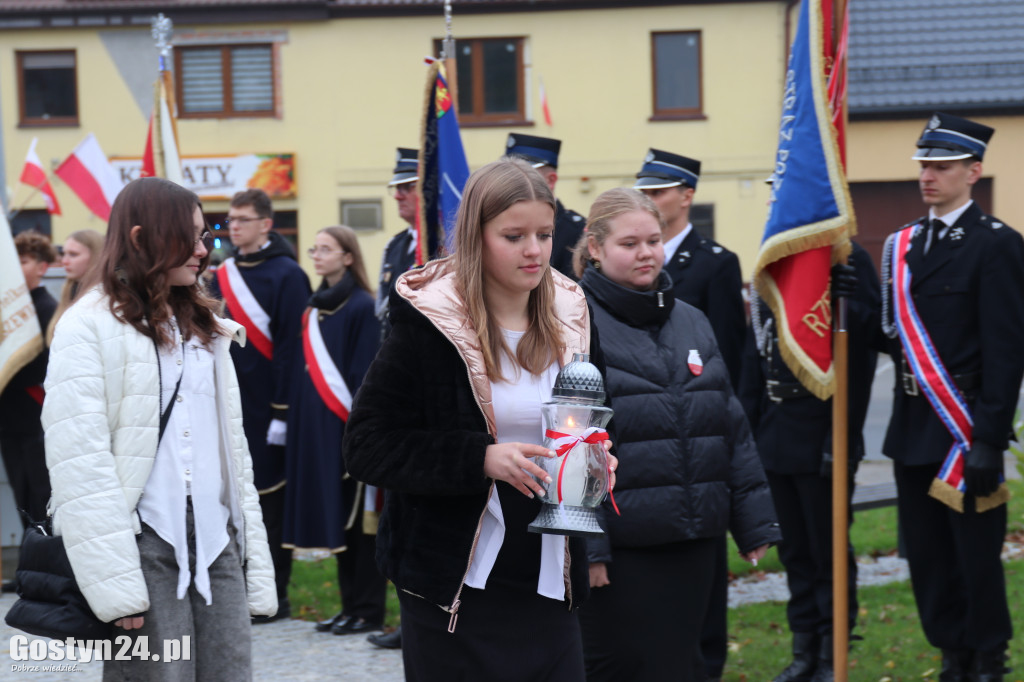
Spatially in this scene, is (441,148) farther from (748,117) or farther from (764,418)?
(748,117)

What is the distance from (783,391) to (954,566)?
1116mm

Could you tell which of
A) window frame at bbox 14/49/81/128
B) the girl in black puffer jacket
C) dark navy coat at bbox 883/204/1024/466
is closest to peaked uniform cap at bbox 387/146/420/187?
dark navy coat at bbox 883/204/1024/466

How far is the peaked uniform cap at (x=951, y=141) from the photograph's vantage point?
18.2 feet

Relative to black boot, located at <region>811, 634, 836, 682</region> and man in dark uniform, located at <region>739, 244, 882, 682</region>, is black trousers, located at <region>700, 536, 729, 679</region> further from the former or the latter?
black boot, located at <region>811, 634, 836, 682</region>

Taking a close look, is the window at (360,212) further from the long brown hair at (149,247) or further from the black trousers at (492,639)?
the black trousers at (492,639)

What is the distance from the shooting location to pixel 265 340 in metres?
7.62

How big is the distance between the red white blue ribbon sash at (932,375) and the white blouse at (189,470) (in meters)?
3.26

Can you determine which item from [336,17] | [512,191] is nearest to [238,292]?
[512,191]

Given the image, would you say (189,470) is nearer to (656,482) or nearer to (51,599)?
(51,599)

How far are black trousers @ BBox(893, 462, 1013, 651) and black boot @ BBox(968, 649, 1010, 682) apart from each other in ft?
0.12

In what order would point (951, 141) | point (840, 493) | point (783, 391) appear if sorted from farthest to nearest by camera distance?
point (783, 391), point (951, 141), point (840, 493)

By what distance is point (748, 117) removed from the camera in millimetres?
25047

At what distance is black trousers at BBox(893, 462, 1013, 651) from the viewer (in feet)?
17.6

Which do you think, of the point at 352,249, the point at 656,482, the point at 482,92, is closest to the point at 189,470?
the point at 656,482
